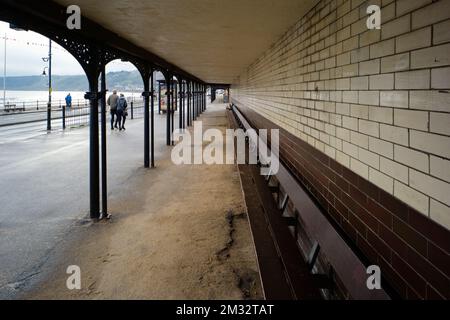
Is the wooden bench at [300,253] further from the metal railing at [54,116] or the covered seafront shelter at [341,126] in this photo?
the metal railing at [54,116]

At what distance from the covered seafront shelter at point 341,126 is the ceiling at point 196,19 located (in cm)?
2

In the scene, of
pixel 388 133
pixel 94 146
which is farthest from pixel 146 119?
pixel 388 133

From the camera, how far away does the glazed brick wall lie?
183 cm

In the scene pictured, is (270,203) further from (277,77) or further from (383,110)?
(277,77)

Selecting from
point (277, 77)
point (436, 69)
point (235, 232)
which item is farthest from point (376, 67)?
point (277, 77)

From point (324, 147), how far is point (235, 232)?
157 cm

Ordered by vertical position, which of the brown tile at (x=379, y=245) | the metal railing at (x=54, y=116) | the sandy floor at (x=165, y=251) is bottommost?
the sandy floor at (x=165, y=251)

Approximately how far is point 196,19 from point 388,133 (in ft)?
9.93

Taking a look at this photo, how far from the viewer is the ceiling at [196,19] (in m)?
3.77

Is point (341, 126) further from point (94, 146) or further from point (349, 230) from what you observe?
point (94, 146)

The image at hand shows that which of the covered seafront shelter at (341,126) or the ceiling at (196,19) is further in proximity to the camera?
the ceiling at (196,19)

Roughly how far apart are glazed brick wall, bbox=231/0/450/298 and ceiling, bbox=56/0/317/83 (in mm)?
545

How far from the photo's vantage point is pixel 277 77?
21.5ft

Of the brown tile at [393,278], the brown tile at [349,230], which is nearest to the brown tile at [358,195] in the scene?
the brown tile at [349,230]
